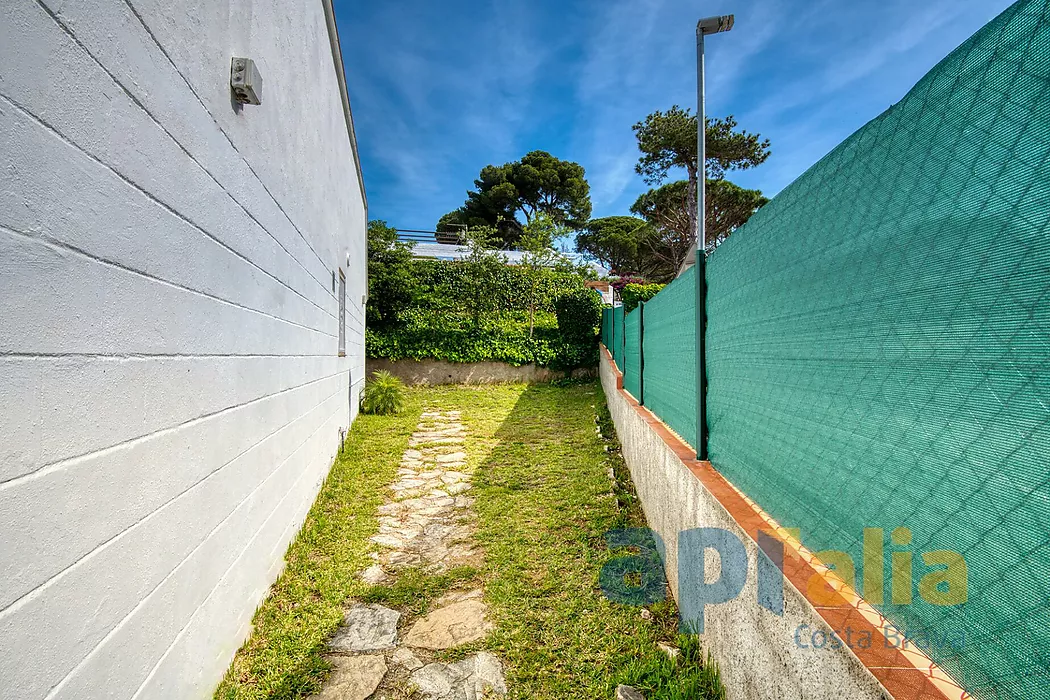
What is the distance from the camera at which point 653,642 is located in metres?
2.15

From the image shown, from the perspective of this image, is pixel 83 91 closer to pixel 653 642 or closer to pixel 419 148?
pixel 653 642

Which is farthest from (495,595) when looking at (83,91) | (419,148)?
(419,148)

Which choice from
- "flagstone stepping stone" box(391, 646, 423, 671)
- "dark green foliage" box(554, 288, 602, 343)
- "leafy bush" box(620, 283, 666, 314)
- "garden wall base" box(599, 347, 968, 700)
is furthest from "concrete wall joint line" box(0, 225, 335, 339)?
"leafy bush" box(620, 283, 666, 314)

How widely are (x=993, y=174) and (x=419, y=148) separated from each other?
24.6 m

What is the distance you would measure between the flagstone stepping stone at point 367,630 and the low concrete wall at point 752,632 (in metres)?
1.43

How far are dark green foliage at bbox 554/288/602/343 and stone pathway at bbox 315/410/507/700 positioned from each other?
8.51 metres

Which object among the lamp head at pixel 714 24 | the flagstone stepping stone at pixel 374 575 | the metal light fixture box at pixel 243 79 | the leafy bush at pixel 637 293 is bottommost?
the flagstone stepping stone at pixel 374 575

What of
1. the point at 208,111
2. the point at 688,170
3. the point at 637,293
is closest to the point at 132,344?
the point at 208,111

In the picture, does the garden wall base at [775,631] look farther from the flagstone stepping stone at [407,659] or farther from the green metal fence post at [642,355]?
the green metal fence post at [642,355]

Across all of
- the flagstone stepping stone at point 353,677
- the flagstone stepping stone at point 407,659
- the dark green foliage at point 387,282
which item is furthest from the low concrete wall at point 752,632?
the dark green foliage at point 387,282

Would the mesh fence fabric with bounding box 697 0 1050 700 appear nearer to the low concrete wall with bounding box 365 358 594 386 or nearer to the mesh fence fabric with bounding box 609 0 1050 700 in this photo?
the mesh fence fabric with bounding box 609 0 1050 700

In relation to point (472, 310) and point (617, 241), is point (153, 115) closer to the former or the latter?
point (472, 310)

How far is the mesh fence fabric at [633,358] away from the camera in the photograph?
4.93 m

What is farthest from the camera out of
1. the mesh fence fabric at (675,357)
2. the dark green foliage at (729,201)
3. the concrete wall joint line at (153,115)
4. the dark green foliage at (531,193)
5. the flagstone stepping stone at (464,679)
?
the dark green foliage at (531,193)
